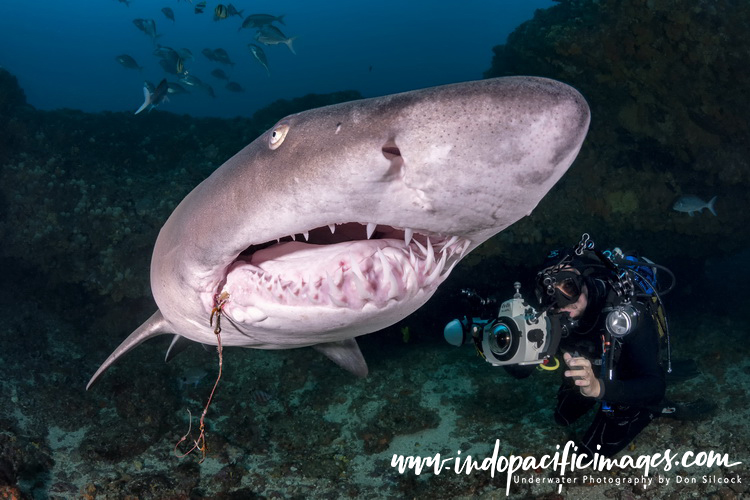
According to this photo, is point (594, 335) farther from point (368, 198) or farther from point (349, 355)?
point (368, 198)

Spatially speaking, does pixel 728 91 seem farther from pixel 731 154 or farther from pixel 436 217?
pixel 436 217

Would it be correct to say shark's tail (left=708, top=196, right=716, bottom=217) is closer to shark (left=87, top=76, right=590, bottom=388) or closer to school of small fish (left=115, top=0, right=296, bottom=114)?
shark (left=87, top=76, right=590, bottom=388)

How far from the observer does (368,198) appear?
4.05ft

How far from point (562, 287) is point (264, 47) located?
423 ft

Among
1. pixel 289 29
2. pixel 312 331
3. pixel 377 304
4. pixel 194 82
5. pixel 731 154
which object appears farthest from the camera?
pixel 289 29

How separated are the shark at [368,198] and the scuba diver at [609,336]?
1.96m

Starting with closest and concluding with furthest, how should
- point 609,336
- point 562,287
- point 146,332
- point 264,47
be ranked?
point 146,332, point 609,336, point 562,287, point 264,47

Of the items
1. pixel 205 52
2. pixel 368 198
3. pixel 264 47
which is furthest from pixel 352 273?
pixel 264 47

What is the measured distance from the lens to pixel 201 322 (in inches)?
89.4

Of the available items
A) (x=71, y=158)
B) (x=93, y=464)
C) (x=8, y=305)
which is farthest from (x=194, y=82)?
(x=93, y=464)

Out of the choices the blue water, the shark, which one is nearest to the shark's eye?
the shark

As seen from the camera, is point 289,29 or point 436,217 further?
point 289,29

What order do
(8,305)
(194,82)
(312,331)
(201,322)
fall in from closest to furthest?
1. (312,331)
2. (201,322)
3. (8,305)
4. (194,82)

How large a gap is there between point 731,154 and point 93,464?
9844 mm
